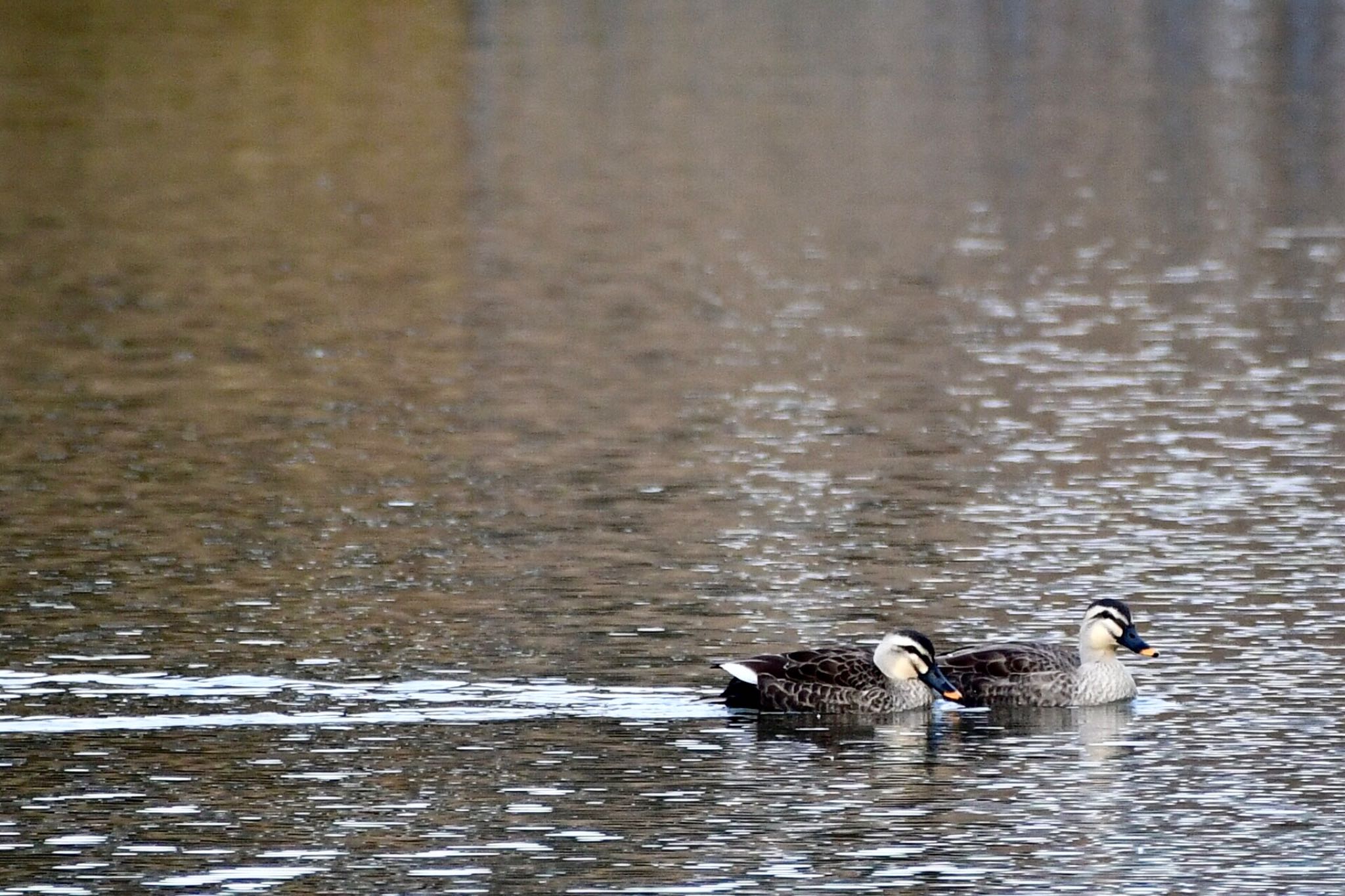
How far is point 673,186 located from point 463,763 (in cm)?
3710

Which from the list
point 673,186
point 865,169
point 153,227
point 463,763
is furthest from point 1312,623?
point 865,169

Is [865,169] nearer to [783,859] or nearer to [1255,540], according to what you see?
[1255,540]

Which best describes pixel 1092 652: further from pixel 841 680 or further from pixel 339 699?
pixel 339 699

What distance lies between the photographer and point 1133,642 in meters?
18.9

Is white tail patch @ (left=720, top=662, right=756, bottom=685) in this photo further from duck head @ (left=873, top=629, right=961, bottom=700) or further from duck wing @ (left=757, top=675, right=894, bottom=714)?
duck head @ (left=873, top=629, right=961, bottom=700)

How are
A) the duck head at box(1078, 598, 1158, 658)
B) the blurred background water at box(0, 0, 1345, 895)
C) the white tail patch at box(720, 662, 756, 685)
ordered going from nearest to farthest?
the blurred background water at box(0, 0, 1345, 895) < the white tail patch at box(720, 662, 756, 685) < the duck head at box(1078, 598, 1158, 658)

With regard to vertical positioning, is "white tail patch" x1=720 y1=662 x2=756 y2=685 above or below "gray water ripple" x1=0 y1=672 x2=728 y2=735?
above

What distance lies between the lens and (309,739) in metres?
17.5

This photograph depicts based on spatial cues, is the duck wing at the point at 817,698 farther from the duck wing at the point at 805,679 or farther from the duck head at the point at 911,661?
the duck head at the point at 911,661

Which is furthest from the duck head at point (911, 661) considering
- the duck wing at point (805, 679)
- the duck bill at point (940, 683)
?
the duck wing at point (805, 679)

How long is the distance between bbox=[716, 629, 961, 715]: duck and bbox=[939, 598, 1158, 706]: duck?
0.37m

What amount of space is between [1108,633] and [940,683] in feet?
4.02

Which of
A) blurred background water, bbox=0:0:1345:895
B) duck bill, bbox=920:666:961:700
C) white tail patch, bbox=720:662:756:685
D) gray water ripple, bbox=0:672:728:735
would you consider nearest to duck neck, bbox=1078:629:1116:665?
blurred background water, bbox=0:0:1345:895

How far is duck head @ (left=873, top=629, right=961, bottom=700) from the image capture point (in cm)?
1817
